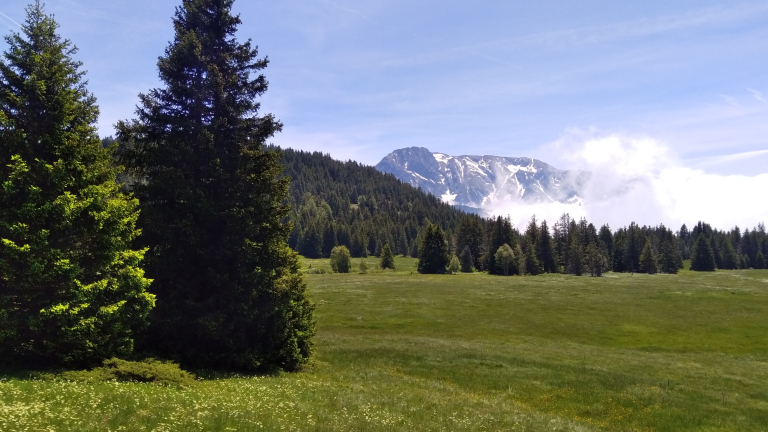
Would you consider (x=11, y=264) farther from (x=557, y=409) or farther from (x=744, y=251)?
(x=744, y=251)

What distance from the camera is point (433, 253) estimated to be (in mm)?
128000

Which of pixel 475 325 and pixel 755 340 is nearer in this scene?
pixel 755 340

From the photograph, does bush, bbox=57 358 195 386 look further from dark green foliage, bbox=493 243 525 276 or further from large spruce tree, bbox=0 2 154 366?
dark green foliage, bbox=493 243 525 276

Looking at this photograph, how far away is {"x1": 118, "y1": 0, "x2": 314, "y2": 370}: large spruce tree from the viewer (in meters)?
21.9

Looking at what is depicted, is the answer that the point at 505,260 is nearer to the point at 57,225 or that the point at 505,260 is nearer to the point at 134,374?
the point at 134,374

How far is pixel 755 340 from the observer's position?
45750 millimetres

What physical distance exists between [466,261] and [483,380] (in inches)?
4396

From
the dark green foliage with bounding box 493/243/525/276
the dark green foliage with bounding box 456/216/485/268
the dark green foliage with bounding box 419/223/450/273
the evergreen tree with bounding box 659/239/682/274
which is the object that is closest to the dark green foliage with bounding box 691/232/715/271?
the evergreen tree with bounding box 659/239/682/274

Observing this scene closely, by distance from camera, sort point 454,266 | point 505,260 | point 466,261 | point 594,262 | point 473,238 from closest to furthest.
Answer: point 505,260 → point 594,262 → point 454,266 → point 466,261 → point 473,238

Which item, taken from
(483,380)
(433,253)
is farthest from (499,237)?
(483,380)

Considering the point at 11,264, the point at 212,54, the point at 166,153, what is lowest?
the point at 11,264

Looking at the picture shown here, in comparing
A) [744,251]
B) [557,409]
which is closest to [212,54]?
[557,409]

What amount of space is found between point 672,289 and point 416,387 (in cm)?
8292

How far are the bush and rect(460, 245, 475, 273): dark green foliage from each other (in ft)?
406
